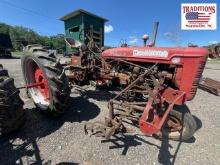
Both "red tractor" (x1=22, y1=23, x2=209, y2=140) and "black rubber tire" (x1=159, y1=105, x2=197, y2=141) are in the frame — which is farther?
"black rubber tire" (x1=159, y1=105, x2=197, y2=141)

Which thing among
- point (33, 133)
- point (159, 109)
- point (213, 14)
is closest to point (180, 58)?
point (159, 109)

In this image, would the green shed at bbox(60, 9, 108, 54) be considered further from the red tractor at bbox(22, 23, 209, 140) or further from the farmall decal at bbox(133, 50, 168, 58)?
the farmall decal at bbox(133, 50, 168, 58)

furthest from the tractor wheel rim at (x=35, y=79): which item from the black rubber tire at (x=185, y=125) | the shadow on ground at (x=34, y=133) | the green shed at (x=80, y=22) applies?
the green shed at (x=80, y=22)

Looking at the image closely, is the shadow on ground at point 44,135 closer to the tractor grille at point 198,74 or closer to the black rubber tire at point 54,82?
the black rubber tire at point 54,82

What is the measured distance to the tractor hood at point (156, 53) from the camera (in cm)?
293

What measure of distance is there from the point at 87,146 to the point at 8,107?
1424mm

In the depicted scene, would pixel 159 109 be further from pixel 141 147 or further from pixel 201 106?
pixel 201 106

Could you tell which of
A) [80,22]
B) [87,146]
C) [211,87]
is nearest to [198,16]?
[80,22]

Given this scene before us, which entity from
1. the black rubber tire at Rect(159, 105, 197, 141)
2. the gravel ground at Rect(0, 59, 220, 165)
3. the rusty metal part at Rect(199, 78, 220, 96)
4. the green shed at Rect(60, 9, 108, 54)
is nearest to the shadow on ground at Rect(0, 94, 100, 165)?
the gravel ground at Rect(0, 59, 220, 165)

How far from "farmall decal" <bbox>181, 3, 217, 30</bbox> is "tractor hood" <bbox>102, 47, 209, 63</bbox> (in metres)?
13.2

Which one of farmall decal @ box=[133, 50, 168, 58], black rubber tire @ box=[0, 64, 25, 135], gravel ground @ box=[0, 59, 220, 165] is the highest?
farmall decal @ box=[133, 50, 168, 58]

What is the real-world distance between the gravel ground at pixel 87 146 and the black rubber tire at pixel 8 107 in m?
0.25

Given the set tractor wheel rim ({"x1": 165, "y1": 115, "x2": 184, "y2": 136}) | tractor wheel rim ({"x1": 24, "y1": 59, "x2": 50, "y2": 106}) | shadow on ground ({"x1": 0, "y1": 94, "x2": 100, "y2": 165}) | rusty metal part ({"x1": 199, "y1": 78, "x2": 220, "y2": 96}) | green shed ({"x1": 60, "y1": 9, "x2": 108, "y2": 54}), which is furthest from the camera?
green shed ({"x1": 60, "y1": 9, "x2": 108, "y2": 54})

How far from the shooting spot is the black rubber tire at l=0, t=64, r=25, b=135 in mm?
2781
